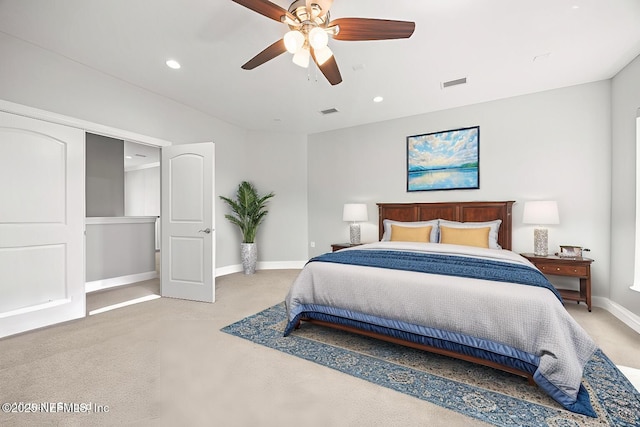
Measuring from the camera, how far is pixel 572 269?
319cm

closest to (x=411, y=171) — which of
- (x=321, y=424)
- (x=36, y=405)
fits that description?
(x=321, y=424)

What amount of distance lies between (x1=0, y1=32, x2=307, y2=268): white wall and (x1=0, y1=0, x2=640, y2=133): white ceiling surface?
15 centimetres

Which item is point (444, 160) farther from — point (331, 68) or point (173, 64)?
Result: point (173, 64)

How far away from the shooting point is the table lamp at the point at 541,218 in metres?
3.41

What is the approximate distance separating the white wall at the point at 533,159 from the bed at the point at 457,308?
1621 millimetres

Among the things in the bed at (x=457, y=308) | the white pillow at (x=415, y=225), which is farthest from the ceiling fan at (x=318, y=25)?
the white pillow at (x=415, y=225)

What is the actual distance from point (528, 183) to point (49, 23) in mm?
5731

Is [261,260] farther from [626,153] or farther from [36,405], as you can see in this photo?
[626,153]

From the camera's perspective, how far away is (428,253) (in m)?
2.97

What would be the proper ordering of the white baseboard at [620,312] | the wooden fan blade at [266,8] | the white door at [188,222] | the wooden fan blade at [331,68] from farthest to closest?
the white door at [188,222], the white baseboard at [620,312], the wooden fan blade at [331,68], the wooden fan blade at [266,8]

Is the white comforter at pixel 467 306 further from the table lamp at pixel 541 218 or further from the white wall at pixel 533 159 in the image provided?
the white wall at pixel 533 159

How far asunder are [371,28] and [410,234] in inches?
112

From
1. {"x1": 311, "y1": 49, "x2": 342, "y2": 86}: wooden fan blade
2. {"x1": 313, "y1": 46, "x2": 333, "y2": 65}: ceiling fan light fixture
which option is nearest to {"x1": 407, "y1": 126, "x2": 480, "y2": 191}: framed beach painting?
{"x1": 311, "y1": 49, "x2": 342, "y2": 86}: wooden fan blade

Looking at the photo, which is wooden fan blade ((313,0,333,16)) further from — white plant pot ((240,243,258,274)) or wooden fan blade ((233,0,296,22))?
white plant pot ((240,243,258,274))
